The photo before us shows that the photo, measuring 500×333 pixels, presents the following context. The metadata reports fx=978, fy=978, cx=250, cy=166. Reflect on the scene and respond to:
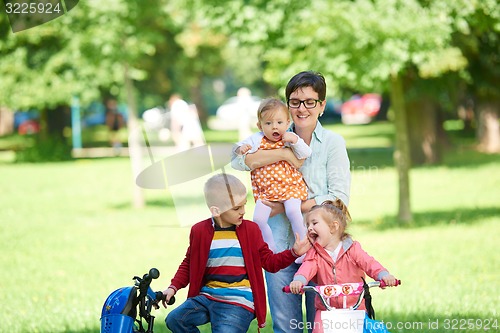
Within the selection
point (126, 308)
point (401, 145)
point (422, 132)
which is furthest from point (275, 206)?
point (422, 132)

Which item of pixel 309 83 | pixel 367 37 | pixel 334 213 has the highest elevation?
pixel 367 37

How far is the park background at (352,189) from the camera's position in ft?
34.1

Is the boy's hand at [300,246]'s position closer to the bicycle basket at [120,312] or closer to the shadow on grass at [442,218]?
the bicycle basket at [120,312]

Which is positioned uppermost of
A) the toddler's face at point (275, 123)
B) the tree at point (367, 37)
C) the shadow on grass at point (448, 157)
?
the tree at point (367, 37)

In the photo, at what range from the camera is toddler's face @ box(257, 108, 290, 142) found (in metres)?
5.23

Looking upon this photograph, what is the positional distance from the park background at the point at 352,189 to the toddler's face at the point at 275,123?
879mm

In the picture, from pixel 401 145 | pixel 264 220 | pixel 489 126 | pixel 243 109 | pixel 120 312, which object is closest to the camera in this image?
pixel 120 312

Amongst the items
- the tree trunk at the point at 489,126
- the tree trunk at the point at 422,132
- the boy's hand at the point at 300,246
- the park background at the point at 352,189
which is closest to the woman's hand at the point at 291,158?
the boy's hand at the point at 300,246

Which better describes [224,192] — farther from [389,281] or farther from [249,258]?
[389,281]

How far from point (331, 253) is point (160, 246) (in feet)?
33.3

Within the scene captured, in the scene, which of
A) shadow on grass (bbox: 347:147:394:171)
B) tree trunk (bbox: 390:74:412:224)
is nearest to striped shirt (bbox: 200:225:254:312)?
tree trunk (bbox: 390:74:412:224)

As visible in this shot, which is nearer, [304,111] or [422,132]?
[304,111]

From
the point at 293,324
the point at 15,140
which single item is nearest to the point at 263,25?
the point at 293,324

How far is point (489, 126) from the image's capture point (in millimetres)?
37062
